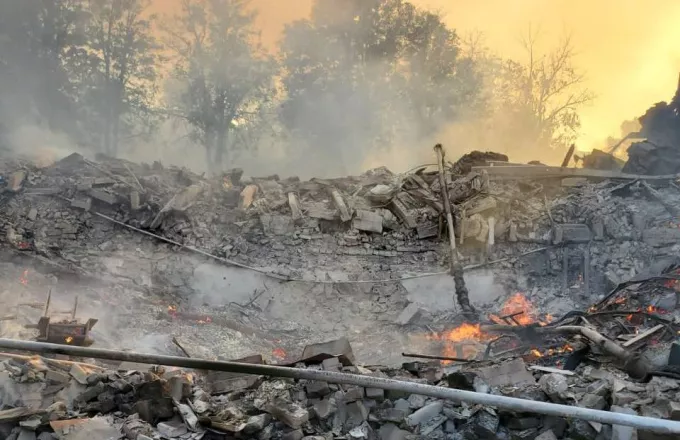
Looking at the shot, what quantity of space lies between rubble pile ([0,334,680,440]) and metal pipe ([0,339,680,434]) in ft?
1.08

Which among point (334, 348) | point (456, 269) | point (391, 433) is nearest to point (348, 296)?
point (456, 269)

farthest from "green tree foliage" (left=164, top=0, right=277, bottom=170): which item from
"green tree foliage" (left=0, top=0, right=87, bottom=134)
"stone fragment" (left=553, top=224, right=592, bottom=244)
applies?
"stone fragment" (left=553, top=224, right=592, bottom=244)

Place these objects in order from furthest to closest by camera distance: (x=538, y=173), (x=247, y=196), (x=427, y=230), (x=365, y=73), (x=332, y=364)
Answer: (x=365, y=73), (x=538, y=173), (x=247, y=196), (x=427, y=230), (x=332, y=364)

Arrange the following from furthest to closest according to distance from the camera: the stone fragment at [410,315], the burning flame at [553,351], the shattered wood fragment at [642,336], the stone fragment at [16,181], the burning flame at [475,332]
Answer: the stone fragment at [16,181] → the stone fragment at [410,315] → the burning flame at [475,332] → the burning flame at [553,351] → the shattered wood fragment at [642,336]

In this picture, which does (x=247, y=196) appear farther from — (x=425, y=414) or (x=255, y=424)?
(x=425, y=414)

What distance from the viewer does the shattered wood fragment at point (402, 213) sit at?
37.2 feet

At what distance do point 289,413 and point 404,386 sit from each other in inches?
39.5

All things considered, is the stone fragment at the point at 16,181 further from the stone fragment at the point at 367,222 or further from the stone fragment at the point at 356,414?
the stone fragment at the point at 356,414

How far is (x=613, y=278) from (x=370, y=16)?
16.6 m

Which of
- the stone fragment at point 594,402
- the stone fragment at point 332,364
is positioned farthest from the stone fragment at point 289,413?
the stone fragment at point 594,402

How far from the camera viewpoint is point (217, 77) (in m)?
21.2

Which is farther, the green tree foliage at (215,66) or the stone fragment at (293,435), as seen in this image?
the green tree foliage at (215,66)

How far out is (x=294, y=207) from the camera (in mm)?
11469

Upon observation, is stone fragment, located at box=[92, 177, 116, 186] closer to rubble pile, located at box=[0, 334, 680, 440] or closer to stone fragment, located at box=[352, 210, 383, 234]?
stone fragment, located at box=[352, 210, 383, 234]
